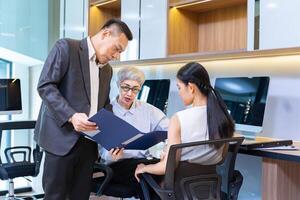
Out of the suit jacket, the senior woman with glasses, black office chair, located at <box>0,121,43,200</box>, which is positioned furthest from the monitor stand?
black office chair, located at <box>0,121,43,200</box>

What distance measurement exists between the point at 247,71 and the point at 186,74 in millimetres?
1278

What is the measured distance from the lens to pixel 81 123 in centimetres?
172

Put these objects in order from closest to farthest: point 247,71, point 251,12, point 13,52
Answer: point 251,12 → point 247,71 → point 13,52

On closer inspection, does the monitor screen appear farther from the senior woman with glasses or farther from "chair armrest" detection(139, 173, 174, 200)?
"chair armrest" detection(139, 173, 174, 200)

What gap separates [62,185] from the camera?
188cm

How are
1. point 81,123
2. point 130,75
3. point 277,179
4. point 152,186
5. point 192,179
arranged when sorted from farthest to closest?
point 130,75
point 277,179
point 152,186
point 192,179
point 81,123

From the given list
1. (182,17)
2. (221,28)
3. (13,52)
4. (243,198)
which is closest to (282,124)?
(243,198)

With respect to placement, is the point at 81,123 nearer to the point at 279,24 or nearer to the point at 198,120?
the point at 198,120

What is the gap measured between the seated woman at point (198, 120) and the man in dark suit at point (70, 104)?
37 centimetres

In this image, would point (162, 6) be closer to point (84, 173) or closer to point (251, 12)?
point (251, 12)

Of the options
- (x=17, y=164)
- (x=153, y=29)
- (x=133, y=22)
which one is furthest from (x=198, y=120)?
(x=17, y=164)

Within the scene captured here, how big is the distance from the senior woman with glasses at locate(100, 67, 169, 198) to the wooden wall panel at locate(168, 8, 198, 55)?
2.44 feet

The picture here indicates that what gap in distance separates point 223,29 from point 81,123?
1.92 metres

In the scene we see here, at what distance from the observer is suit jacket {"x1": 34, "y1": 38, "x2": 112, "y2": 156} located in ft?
5.94
